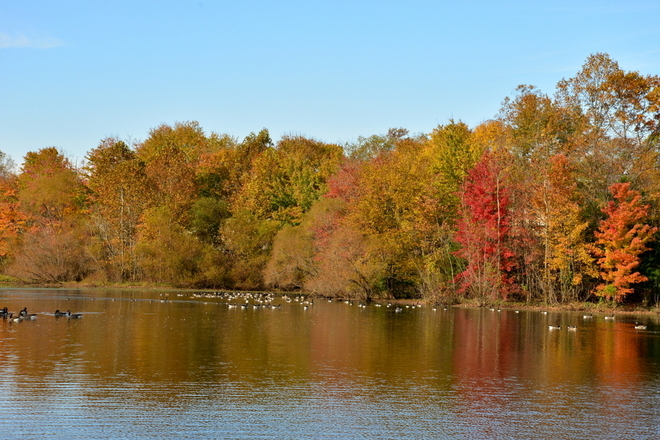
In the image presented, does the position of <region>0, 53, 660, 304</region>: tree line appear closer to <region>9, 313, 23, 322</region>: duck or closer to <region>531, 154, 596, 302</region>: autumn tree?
<region>531, 154, 596, 302</region>: autumn tree

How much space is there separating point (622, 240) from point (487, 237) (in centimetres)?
865

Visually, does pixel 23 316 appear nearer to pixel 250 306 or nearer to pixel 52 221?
pixel 250 306

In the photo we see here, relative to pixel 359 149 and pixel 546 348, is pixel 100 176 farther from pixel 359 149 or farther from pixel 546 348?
pixel 546 348

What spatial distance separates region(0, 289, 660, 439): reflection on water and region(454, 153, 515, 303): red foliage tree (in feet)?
41.3

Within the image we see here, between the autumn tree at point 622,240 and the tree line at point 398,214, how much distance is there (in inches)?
5.0

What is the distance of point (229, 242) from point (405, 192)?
18.5 meters

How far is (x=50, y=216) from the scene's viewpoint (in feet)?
227

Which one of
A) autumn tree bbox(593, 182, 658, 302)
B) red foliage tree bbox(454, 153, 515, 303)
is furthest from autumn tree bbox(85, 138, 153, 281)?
autumn tree bbox(593, 182, 658, 302)

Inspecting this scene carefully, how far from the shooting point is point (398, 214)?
53750 millimetres

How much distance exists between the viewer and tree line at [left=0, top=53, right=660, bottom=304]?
48406 millimetres

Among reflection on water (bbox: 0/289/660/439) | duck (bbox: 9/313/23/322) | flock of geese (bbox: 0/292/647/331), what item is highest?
flock of geese (bbox: 0/292/647/331)

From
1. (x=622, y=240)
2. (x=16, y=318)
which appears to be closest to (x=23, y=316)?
(x=16, y=318)

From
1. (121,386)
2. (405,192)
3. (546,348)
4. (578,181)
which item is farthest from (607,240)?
(121,386)

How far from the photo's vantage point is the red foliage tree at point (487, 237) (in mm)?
48750
